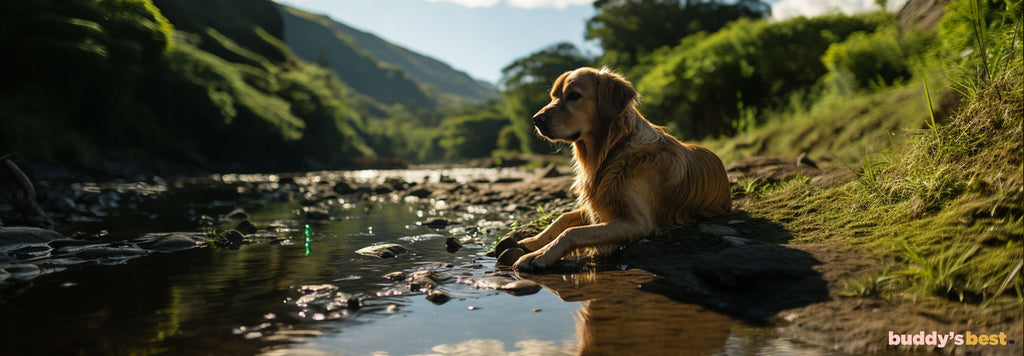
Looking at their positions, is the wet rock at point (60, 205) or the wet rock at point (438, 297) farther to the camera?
the wet rock at point (60, 205)

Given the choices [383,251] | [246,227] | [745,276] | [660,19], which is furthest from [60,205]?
[660,19]

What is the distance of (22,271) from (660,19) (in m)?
53.1

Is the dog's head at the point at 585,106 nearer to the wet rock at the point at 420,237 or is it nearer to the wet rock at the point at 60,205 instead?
the wet rock at the point at 420,237

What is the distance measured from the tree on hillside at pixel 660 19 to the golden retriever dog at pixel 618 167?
1851 inches

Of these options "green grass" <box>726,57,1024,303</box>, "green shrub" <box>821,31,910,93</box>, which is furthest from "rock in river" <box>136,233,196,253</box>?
"green shrub" <box>821,31,910,93</box>

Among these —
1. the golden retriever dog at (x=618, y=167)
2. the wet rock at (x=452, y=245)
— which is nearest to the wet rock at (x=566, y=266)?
the golden retriever dog at (x=618, y=167)

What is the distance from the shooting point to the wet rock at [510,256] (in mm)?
4621

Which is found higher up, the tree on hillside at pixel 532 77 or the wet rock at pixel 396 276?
the tree on hillside at pixel 532 77

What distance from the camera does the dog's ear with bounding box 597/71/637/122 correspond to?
4766 millimetres

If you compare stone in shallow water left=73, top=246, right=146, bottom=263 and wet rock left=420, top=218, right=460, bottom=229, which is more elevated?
stone in shallow water left=73, top=246, right=146, bottom=263

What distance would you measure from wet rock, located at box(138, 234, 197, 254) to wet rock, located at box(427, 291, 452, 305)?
11.5 feet

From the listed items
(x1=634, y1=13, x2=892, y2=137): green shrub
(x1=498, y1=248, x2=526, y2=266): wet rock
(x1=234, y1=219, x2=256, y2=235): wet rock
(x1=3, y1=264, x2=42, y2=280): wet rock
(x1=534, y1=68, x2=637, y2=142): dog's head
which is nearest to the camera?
(x1=3, y1=264, x2=42, y2=280): wet rock

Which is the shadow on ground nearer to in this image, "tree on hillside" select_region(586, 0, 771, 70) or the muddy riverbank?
Result: the muddy riverbank

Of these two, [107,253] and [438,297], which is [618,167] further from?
[107,253]
